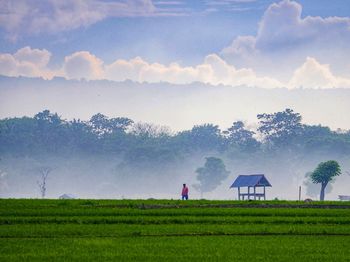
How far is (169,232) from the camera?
36156 millimetres

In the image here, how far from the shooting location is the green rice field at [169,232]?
90.1 feet

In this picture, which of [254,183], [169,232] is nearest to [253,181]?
[254,183]

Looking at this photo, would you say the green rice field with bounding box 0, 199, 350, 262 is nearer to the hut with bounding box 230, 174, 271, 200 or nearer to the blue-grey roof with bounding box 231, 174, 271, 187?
the hut with bounding box 230, 174, 271, 200

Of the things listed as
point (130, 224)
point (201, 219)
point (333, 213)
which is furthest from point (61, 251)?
point (333, 213)

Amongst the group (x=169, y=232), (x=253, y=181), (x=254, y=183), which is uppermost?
(x=253, y=181)

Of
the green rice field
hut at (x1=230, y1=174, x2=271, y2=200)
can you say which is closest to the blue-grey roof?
hut at (x1=230, y1=174, x2=271, y2=200)

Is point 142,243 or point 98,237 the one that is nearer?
point 142,243

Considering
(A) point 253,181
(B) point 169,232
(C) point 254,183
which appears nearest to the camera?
(B) point 169,232

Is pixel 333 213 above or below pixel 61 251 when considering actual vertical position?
above

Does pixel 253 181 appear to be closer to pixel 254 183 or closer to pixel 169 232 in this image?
pixel 254 183

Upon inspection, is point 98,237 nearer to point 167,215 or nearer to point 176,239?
point 176,239

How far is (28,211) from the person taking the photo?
146ft

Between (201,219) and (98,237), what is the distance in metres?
10.8

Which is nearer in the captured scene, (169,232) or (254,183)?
(169,232)
